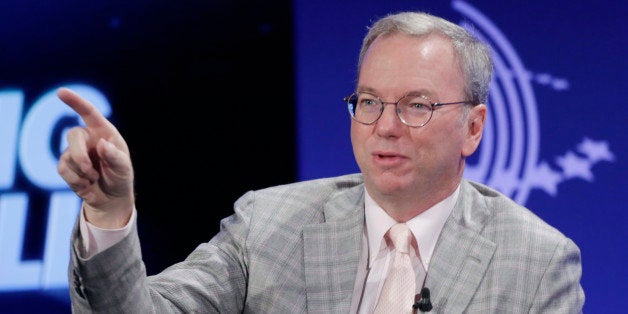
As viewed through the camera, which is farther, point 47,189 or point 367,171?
point 47,189

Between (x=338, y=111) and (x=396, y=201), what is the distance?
1218 mm

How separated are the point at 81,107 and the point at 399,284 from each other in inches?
40.8

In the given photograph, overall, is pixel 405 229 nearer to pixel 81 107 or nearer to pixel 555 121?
pixel 81 107

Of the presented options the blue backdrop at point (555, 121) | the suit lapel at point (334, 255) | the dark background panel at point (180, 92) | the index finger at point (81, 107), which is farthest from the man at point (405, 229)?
the dark background panel at point (180, 92)

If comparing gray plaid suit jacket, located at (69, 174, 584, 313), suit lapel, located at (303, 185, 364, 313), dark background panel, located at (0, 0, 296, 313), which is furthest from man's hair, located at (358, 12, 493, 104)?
dark background panel, located at (0, 0, 296, 313)

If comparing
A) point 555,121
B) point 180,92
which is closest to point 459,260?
point 555,121

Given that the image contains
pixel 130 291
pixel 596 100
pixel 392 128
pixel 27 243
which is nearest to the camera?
pixel 130 291

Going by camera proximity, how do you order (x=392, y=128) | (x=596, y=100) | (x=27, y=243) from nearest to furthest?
(x=392, y=128), (x=596, y=100), (x=27, y=243)

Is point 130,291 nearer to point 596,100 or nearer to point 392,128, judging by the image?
point 392,128

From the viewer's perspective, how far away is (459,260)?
2.44m

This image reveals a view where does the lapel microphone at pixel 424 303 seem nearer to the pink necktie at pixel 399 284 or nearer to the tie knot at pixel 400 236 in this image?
the pink necktie at pixel 399 284

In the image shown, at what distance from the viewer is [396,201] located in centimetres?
250

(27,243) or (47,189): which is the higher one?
(47,189)

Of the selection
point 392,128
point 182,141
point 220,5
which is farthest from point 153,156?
point 392,128
